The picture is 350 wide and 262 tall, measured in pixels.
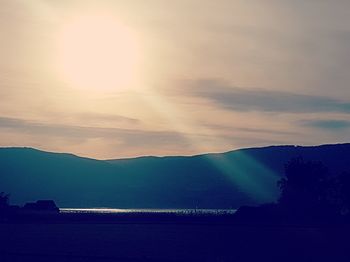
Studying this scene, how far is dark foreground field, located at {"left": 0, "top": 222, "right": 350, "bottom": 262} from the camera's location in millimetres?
67188

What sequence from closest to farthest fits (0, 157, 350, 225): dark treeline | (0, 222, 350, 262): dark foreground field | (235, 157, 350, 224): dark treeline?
(0, 222, 350, 262): dark foreground field
(0, 157, 350, 225): dark treeline
(235, 157, 350, 224): dark treeline

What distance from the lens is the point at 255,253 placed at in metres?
68.6

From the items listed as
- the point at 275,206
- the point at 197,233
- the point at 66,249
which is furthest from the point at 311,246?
the point at 275,206

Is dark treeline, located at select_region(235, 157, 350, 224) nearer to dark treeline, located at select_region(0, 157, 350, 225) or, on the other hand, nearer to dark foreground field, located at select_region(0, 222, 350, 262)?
dark treeline, located at select_region(0, 157, 350, 225)

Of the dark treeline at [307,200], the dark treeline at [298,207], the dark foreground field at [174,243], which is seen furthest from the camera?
the dark treeline at [307,200]

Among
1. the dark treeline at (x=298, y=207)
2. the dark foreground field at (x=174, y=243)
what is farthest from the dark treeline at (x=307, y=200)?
the dark foreground field at (x=174, y=243)

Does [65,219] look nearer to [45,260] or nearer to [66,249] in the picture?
[66,249]

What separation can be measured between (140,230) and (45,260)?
27.6 meters

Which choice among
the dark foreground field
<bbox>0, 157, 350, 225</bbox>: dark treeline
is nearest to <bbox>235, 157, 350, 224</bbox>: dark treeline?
<bbox>0, 157, 350, 225</bbox>: dark treeline

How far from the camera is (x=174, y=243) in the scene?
77312 millimetres

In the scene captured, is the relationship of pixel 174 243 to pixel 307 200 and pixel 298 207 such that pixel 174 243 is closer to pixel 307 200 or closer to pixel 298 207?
pixel 298 207

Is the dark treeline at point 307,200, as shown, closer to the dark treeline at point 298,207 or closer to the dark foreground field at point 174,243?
the dark treeline at point 298,207

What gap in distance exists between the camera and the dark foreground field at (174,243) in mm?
67188

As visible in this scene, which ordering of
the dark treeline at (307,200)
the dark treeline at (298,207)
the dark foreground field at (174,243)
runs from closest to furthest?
the dark foreground field at (174,243) < the dark treeline at (298,207) < the dark treeline at (307,200)
